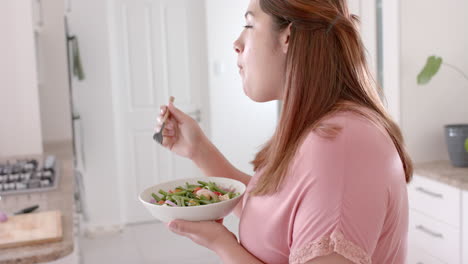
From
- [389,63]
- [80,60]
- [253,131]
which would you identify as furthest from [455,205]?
[80,60]

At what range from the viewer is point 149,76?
405 cm

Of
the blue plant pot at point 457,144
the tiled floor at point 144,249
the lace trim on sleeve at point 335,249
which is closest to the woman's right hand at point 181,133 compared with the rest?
the lace trim on sleeve at point 335,249

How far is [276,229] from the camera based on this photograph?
0.92 m

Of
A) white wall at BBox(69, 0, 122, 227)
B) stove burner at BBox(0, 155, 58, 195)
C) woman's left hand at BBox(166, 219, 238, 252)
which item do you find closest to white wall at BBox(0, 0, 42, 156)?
stove burner at BBox(0, 155, 58, 195)

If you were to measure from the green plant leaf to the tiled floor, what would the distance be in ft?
5.86

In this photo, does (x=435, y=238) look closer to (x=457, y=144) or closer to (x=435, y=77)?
(x=457, y=144)

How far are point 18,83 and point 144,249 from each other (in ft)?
4.97

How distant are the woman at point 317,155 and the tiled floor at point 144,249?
97.3 inches

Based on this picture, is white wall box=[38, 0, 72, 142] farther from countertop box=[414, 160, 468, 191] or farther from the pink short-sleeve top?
the pink short-sleeve top

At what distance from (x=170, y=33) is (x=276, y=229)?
3.34m

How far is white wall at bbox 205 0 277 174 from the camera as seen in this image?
4.16m

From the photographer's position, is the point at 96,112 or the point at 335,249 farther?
the point at 96,112

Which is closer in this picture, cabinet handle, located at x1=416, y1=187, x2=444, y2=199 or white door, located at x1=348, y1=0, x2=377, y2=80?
cabinet handle, located at x1=416, y1=187, x2=444, y2=199

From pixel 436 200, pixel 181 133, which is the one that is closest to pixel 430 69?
pixel 436 200
